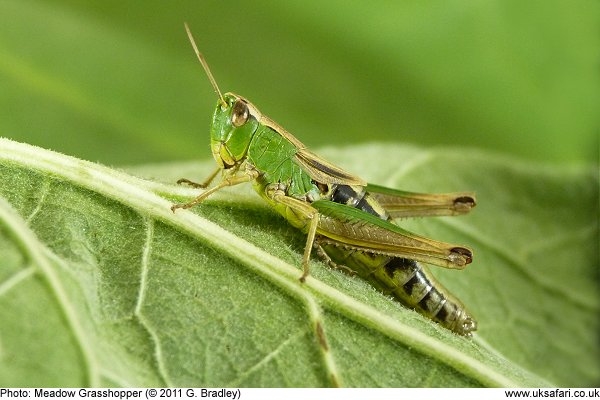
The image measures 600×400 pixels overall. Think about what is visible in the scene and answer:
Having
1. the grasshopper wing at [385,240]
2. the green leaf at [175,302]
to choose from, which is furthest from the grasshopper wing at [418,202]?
the green leaf at [175,302]

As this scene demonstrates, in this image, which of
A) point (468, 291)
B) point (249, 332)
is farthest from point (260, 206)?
point (468, 291)

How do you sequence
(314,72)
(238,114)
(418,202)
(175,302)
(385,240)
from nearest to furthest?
(175,302) → (385,240) → (238,114) → (418,202) → (314,72)

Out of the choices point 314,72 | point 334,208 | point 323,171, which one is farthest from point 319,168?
point 314,72

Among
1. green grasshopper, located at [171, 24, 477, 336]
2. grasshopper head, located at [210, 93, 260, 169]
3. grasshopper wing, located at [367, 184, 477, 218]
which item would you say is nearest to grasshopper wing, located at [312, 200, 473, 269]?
green grasshopper, located at [171, 24, 477, 336]

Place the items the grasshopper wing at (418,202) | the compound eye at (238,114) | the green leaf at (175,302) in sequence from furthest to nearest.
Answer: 1. the grasshopper wing at (418,202)
2. the compound eye at (238,114)
3. the green leaf at (175,302)

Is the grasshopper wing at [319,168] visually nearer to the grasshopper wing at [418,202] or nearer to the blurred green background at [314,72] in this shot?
the grasshopper wing at [418,202]

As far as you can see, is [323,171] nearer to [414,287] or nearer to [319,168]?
[319,168]
